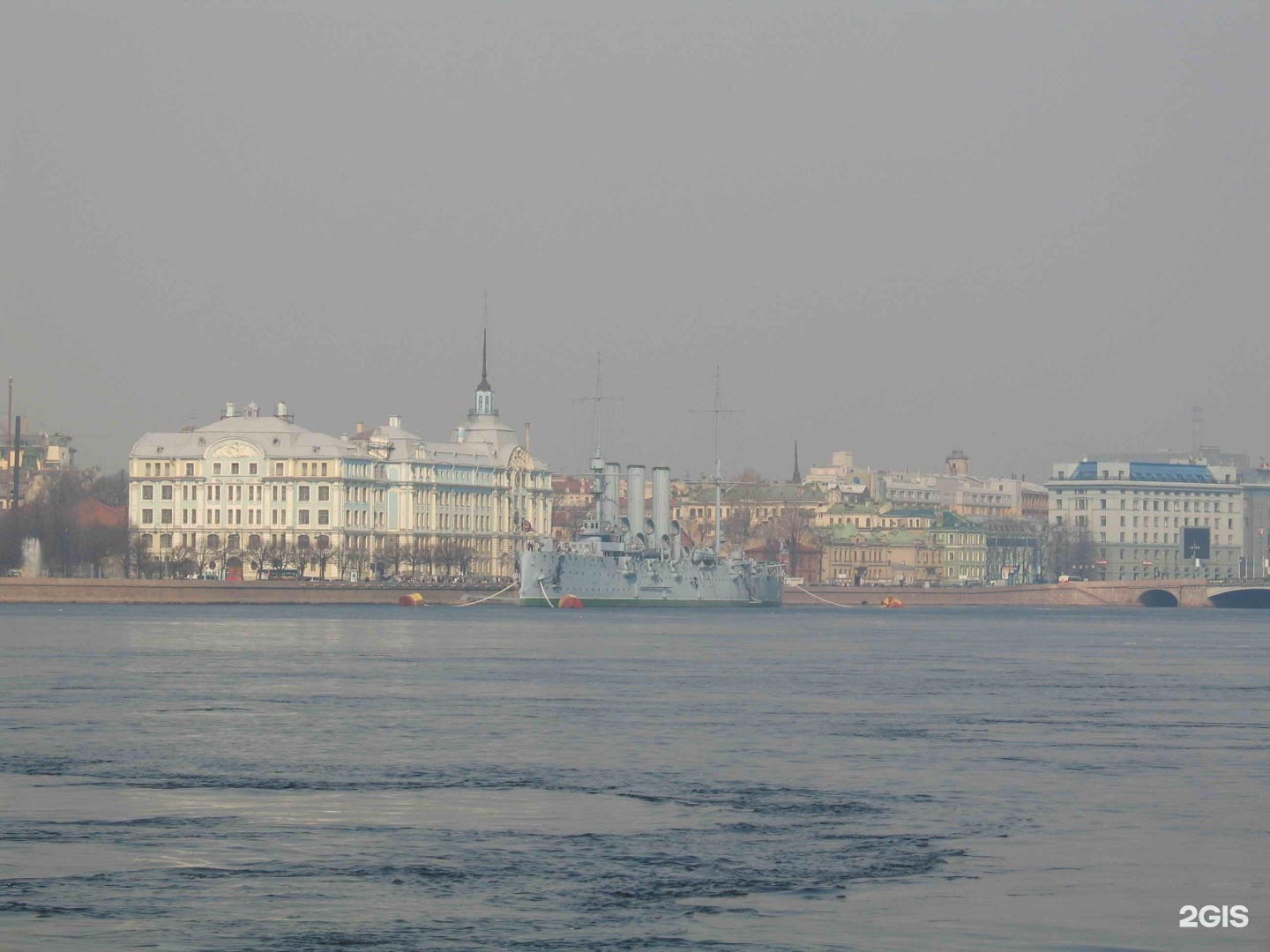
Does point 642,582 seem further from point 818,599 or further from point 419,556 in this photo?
point 818,599

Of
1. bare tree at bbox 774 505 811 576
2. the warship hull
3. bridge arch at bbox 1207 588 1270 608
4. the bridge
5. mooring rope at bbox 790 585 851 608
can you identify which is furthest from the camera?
bare tree at bbox 774 505 811 576

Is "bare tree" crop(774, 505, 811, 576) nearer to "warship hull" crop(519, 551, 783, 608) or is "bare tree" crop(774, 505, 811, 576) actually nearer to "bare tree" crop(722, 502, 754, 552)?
"bare tree" crop(722, 502, 754, 552)

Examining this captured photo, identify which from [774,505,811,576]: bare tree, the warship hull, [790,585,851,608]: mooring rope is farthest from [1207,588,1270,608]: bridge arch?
[774,505,811,576]: bare tree

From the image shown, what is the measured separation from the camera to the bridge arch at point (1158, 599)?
513 feet

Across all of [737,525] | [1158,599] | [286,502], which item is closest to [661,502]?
[286,502]

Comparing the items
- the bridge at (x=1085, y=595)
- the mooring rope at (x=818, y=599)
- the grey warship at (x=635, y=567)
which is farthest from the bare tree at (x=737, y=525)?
the grey warship at (x=635, y=567)

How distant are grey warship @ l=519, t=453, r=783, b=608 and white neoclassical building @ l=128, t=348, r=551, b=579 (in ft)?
36.6

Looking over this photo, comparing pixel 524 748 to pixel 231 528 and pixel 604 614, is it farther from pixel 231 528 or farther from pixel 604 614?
pixel 231 528

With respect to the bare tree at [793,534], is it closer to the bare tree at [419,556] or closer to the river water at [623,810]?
the bare tree at [419,556]

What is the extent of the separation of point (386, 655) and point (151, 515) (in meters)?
91.9

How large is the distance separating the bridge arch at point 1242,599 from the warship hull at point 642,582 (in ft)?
97.6

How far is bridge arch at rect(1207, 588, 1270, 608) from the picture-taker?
152 m


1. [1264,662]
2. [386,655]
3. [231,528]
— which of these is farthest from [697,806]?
[231,528]

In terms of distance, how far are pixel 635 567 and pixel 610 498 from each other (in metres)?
6.10
